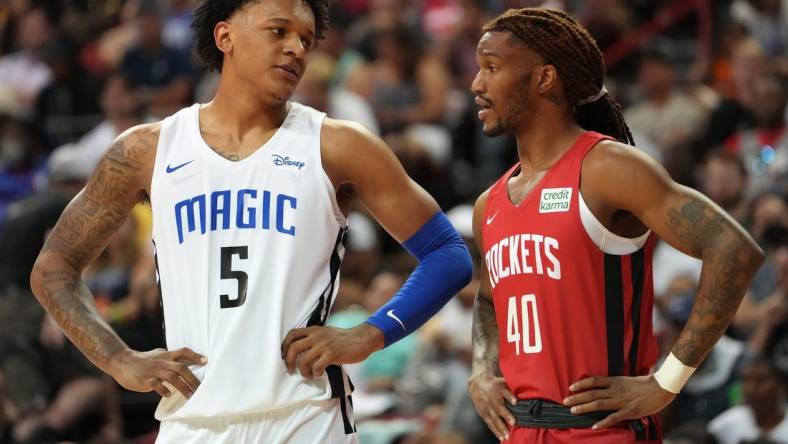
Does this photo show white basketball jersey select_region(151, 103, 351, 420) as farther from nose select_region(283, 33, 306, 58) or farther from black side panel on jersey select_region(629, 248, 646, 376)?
black side panel on jersey select_region(629, 248, 646, 376)

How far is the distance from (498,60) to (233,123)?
39.9 inches

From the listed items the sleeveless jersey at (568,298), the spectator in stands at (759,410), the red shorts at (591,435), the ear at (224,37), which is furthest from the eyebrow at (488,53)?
the spectator in stands at (759,410)

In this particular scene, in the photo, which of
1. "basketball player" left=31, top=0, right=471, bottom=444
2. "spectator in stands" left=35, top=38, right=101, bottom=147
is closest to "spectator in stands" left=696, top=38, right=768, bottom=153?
"spectator in stands" left=35, top=38, right=101, bottom=147

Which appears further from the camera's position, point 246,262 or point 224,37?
point 224,37

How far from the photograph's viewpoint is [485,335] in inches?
206

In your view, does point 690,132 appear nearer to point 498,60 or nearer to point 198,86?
point 198,86

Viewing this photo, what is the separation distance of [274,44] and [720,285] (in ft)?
5.95

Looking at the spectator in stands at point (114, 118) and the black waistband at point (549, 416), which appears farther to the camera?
the spectator in stands at point (114, 118)

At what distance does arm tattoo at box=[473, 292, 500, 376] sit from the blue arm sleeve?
287mm

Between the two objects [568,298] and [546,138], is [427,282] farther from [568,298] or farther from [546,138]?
[546,138]

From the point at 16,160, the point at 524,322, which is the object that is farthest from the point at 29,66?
the point at 524,322

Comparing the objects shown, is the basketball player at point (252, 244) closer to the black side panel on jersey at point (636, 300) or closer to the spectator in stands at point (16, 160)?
the black side panel on jersey at point (636, 300)

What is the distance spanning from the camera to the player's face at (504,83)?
492 cm

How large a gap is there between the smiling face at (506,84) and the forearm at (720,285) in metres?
0.88
